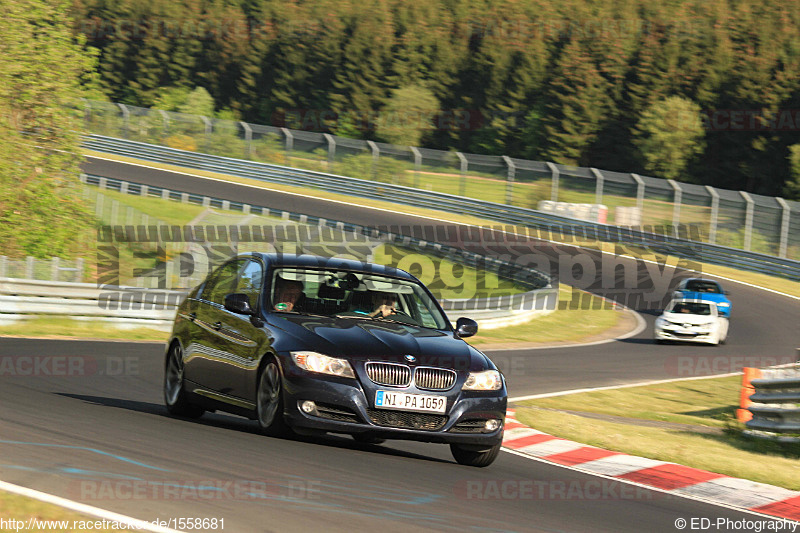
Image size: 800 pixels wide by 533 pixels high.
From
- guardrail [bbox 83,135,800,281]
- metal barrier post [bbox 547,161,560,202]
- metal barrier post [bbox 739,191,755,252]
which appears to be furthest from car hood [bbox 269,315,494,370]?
metal barrier post [bbox 547,161,560,202]

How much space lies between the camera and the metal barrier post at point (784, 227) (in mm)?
37656

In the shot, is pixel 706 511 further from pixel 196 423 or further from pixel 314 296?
pixel 196 423

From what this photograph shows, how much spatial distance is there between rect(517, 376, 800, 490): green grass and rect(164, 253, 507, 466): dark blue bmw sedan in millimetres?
2834

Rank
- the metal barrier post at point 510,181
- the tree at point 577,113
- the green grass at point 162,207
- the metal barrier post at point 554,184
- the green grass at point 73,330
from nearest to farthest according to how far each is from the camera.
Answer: the green grass at point 73,330
the green grass at point 162,207
the metal barrier post at point 554,184
the metal barrier post at point 510,181
the tree at point 577,113

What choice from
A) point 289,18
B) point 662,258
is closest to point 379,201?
point 662,258

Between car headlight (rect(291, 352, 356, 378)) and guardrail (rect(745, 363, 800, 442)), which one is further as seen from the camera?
guardrail (rect(745, 363, 800, 442))

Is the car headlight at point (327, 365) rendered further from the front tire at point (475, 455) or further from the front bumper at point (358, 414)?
the front tire at point (475, 455)

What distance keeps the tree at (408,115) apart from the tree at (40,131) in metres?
45.2

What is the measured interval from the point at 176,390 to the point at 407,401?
9.33 ft

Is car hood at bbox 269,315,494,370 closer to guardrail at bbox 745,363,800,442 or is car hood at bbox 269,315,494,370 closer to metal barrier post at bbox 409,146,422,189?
guardrail at bbox 745,363,800,442

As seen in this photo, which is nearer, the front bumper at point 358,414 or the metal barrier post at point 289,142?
the front bumper at point 358,414

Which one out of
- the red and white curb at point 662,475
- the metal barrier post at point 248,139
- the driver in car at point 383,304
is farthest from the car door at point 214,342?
the metal barrier post at point 248,139

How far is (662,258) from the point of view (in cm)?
3788

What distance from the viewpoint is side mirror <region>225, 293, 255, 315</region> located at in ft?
29.3
